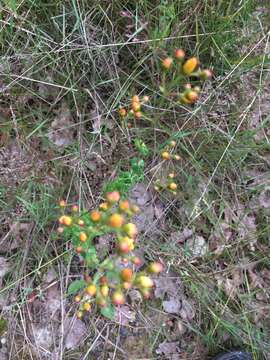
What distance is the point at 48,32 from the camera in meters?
2.70

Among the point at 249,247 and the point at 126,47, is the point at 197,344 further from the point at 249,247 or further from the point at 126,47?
the point at 126,47

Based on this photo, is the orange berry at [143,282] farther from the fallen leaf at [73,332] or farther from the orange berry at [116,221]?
the fallen leaf at [73,332]

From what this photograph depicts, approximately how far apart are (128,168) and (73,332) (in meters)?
1.04

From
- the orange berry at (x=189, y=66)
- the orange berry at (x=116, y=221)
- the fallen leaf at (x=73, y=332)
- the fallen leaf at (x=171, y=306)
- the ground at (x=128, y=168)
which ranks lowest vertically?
the fallen leaf at (x=73, y=332)

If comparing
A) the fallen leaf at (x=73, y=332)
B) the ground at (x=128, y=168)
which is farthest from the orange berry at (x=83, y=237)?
the fallen leaf at (x=73, y=332)

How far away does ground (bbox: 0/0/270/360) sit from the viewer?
2623 mm

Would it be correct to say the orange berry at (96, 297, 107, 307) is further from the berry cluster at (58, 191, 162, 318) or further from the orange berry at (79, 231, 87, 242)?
the orange berry at (79, 231, 87, 242)

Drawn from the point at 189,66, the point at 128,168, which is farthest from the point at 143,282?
the point at 128,168

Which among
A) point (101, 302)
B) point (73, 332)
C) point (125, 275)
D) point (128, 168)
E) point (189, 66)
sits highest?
point (189, 66)

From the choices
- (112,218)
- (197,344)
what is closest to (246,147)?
(197,344)

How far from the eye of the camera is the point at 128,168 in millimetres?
2717

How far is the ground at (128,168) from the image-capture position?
2.62m

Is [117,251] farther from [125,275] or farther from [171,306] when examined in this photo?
[171,306]

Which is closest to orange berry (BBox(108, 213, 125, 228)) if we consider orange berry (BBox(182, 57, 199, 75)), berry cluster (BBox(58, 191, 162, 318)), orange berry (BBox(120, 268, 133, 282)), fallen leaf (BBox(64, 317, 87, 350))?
berry cluster (BBox(58, 191, 162, 318))
